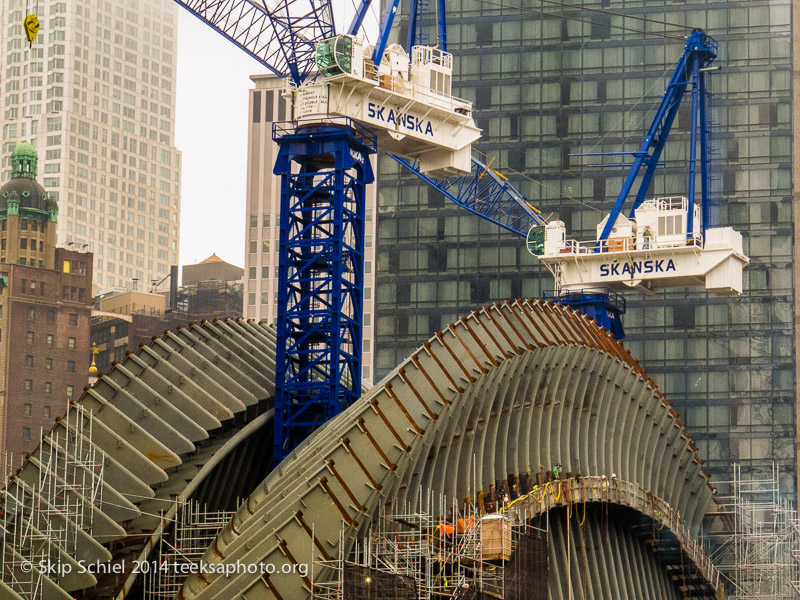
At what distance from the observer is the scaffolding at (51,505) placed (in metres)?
76.4

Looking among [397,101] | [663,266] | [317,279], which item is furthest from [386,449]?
[663,266]

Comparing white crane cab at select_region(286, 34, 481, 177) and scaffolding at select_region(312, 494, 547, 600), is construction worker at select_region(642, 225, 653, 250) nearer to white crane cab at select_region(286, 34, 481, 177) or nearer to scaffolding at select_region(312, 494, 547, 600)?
white crane cab at select_region(286, 34, 481, 177)

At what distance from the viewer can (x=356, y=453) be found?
7675cm

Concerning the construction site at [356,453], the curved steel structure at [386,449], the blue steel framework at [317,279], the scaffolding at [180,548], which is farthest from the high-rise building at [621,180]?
the scaffolding at [180,548]

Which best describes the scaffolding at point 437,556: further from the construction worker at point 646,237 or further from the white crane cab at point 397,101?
the construction worker at point 646,237

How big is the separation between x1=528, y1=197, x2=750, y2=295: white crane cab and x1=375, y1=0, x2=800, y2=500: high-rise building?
5098cm

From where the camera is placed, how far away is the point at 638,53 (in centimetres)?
18888

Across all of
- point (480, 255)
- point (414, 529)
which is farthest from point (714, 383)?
point (414, 529)

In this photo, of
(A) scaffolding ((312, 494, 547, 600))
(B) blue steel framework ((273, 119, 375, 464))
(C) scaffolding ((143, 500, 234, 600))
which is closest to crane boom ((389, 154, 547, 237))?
(B) blue steel framework ((273, 119, 375, 464))

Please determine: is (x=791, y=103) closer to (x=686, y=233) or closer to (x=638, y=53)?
(x=638, y=53)

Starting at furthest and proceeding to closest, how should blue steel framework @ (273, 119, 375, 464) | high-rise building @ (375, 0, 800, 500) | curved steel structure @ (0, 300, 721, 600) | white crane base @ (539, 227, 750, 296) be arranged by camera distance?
1. high-rise building @ (375, 0, 800, 500)
2. white crane base @ (539, 227, 750, 296)
3. blue steel framework @ (273, 119, 375, 464)
4. curved steel structure @ (0, 300, 721, 600)

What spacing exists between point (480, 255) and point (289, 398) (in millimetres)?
96122

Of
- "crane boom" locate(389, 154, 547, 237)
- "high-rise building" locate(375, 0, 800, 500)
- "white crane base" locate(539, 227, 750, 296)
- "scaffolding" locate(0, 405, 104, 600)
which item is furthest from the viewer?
"high-rise building" locate(375, 0, 800, 500)

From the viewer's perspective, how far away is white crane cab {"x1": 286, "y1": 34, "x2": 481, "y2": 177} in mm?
99000
